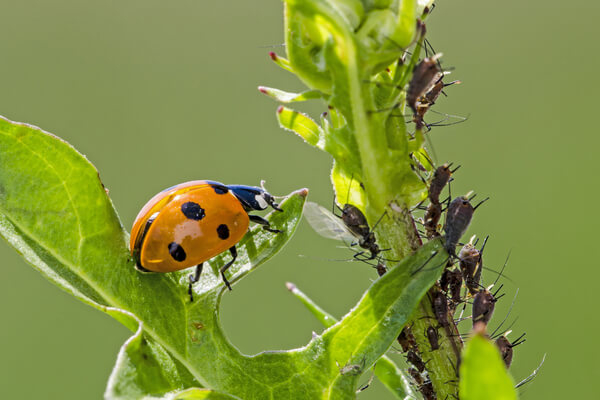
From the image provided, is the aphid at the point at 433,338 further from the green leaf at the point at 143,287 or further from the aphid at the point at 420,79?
the aphid at the point at 420,79

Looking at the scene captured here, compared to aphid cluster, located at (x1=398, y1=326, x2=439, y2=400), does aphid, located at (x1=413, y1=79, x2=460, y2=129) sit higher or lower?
higher

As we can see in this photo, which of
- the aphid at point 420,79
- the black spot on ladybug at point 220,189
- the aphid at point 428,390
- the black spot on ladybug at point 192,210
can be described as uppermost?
the aphid at point 420,79

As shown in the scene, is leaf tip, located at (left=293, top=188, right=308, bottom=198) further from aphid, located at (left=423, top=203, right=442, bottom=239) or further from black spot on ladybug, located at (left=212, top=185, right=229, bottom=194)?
black spot on ladybug, located at (left=212, top=185, right=229, bottom=194)

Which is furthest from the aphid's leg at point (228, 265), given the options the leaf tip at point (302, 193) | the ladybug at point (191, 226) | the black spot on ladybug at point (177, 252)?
the leaf tip at point (302, 193)

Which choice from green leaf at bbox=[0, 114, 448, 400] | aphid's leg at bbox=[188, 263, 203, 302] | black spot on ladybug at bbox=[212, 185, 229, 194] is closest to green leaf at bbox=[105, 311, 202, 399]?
green leaf at bbox=[0, 114, 448, 400]

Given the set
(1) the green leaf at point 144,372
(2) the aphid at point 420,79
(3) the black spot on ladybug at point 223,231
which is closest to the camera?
(1) the green leaf at point 144,372

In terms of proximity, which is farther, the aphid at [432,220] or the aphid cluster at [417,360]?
the aphid at [432,220]

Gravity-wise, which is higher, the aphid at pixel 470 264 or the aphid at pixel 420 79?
the aphid at pixel 420 79
